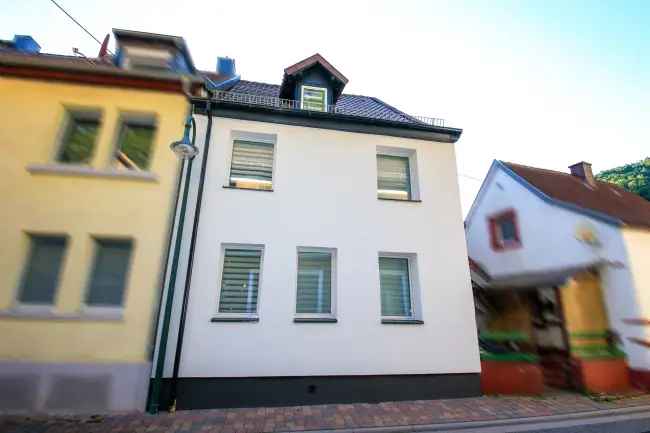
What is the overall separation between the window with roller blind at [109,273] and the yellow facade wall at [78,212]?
0.16 metres

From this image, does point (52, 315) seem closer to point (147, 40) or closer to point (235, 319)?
point (235, 319)

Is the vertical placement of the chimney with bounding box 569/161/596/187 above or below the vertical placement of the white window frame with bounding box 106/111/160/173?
above

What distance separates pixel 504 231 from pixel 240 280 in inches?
436

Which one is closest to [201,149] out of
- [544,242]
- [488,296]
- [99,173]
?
[99,173]

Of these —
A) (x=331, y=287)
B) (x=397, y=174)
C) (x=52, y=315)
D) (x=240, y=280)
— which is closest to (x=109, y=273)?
(x=52, y=315)

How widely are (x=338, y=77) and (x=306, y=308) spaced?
21.6 feet

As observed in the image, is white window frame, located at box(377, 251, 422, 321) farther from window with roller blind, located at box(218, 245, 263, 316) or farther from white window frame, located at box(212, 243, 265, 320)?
window with roller blind, located at box(218, 245, 263, 316)

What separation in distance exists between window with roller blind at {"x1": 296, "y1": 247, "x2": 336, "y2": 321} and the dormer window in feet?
14.1

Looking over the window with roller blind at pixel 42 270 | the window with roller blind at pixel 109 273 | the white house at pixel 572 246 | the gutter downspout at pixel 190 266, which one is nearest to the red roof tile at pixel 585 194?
the white house at pixel 572 246

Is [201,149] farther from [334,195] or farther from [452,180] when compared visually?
[452,180]

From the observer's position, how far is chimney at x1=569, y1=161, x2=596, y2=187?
531 inches

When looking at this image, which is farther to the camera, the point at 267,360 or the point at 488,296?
the point at 488,296

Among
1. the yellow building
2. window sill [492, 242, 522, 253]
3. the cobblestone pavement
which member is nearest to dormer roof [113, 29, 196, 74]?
the yellow building

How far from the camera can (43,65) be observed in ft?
22.4
